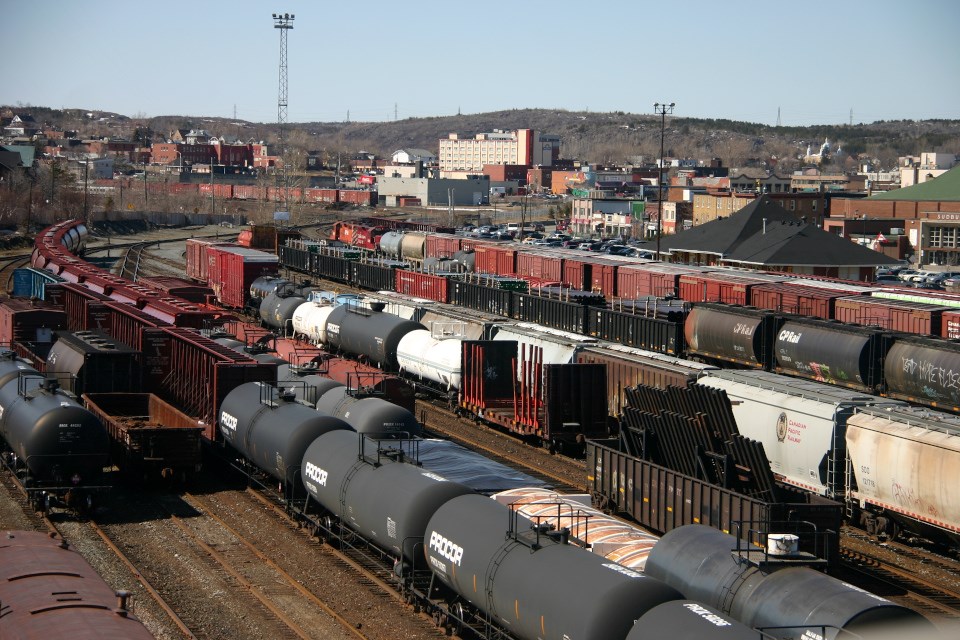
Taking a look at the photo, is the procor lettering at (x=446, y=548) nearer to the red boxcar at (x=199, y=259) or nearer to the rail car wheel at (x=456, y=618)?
the rail car wheel at (x=456, y=618)

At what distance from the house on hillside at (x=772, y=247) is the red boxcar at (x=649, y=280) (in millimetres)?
10517

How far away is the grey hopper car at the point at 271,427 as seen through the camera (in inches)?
963

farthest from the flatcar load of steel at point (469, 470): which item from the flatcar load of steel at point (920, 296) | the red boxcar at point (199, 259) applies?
the red boxcar at point (199, 259)

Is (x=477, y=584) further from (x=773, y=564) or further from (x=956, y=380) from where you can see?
(x=956, y=380)

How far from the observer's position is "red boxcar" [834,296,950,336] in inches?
1475

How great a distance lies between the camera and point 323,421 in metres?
24.5

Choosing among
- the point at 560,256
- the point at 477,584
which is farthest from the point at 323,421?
the point at 560,256

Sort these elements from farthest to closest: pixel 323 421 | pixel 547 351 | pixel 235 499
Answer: pixel 547 351 → pixel 235 499 → pixel 323 421

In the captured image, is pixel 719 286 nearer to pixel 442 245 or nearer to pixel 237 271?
pixel 237 271

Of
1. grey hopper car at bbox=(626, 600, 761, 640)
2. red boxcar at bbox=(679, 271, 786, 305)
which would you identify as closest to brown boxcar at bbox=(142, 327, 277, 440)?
grey hopper car at bbox=(626, 600, 761, 640)

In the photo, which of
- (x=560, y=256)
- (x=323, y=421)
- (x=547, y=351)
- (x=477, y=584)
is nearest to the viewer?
(x=477, y=584)

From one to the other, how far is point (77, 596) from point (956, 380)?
23951 millimetres

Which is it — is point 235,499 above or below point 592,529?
below

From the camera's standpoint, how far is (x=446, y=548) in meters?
17.7
